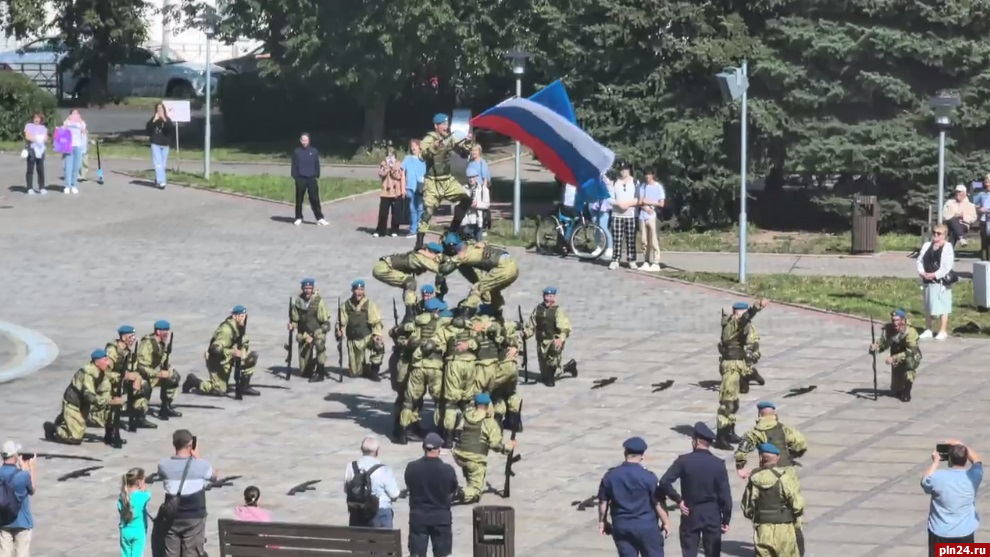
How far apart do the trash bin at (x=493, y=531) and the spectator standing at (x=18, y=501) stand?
403 centimetres

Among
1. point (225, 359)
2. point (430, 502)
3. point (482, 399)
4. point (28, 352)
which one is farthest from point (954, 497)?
point (28, 352)

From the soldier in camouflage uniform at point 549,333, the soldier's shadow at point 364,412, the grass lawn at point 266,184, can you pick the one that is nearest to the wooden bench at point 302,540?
the soldier's shadow at point 364,412

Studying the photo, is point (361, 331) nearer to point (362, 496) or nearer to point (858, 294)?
point (362, 496)

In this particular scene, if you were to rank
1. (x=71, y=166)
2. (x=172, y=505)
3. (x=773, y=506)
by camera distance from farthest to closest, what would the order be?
(x=71, y=166) < (x=172, y=505) < (x=773, y=506)

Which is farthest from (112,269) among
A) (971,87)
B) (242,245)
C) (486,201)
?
(971,87)

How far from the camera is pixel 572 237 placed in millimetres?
33906

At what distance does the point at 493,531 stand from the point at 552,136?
36.9ft

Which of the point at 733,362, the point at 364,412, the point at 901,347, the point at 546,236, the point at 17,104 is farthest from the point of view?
the point at 17,104

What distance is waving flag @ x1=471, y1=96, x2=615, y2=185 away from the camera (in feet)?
81.8

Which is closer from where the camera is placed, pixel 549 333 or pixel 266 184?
pixel 549 333

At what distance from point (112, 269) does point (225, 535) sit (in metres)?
19.0

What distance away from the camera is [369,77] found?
151 ft

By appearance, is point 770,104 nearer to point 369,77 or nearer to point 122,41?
point 369,77

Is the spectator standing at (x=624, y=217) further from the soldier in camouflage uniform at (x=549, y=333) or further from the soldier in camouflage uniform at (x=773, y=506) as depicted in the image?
the soldier in camouflage uniform at (x=773, y=506)
